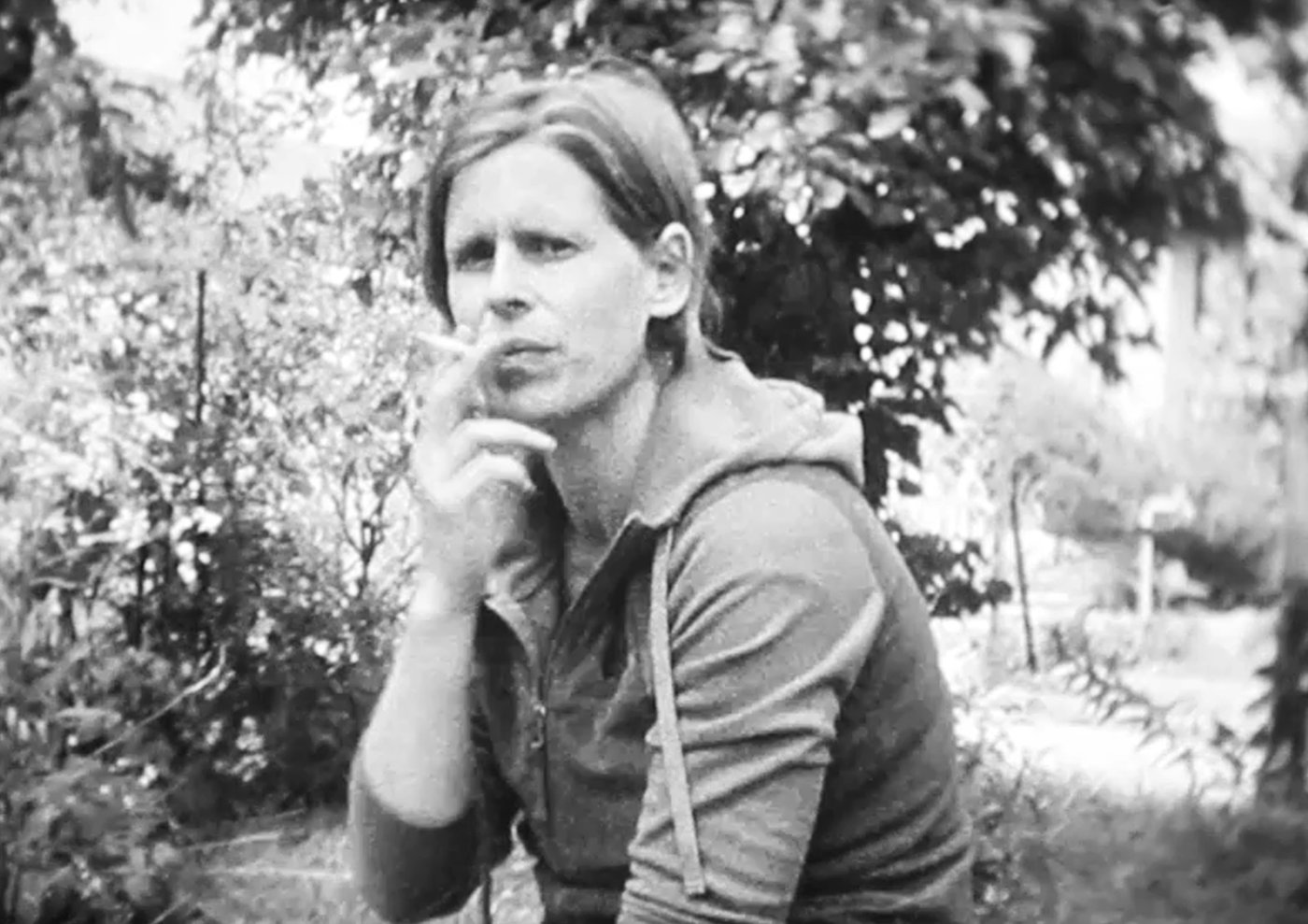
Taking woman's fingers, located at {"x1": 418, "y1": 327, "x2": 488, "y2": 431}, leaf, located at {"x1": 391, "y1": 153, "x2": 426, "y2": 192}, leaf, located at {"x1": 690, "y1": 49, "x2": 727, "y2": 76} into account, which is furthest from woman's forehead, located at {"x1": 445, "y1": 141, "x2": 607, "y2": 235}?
leaf, located at {"x1": 391, "y1": 153, "x2": 426, "y2": 192}

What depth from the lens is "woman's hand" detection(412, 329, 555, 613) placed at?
1362 mm

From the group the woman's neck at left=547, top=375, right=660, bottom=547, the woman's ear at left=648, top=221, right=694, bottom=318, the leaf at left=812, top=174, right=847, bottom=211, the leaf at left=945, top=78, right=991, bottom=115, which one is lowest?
the woman's neck at left=547, top=375, right=660, bottom=547

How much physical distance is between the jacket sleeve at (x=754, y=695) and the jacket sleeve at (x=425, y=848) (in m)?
0.33

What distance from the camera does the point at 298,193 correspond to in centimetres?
268

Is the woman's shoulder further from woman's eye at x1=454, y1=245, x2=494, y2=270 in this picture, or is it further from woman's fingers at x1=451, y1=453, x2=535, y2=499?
woman's eye at x1=454, y1=245, x2=494, y2=270

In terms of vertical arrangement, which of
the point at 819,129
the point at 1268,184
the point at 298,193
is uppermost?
the point at 1268,184

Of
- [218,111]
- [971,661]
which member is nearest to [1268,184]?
[971,661]

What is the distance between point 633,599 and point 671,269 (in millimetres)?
312

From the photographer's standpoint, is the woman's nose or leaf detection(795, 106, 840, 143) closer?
the woman's nose

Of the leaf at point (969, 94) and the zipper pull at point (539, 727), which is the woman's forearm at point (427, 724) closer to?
the zipper pull at point (539, 727)

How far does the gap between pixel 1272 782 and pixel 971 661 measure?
120 cm

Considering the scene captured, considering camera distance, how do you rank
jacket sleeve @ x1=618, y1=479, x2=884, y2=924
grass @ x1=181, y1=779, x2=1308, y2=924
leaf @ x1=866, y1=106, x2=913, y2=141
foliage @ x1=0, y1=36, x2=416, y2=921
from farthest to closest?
1. foliage @ x1=0, y1=36, x2=416, y2=921
2. leaf @ x1=866, y1=106, x2=913, y2=141
3. jacket sleeve @ x1=618, y1=479, x2=884, y2=924
4. grass @ x1=181, y1=779, x2=1308, y2=924

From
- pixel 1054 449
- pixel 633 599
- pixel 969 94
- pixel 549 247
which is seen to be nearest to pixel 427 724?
pixel 633 599

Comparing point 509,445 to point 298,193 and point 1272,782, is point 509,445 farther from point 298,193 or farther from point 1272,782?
point 298,193
